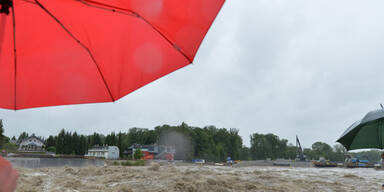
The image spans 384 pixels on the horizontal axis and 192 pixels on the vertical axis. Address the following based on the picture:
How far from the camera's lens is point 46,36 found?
2.35m

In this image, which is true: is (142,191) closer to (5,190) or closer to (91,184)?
(91,184)

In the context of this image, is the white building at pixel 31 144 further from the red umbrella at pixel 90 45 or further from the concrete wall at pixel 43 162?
the red umbrella at pixel 90 45

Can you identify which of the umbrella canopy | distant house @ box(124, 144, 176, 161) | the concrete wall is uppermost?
the umbrella canopy

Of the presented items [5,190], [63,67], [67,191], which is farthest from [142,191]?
[5,190]

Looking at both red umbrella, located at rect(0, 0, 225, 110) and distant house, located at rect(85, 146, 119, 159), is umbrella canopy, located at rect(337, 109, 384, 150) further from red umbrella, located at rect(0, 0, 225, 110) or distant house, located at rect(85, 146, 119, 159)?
distant house, located at rect(85, 146, 119, 159)

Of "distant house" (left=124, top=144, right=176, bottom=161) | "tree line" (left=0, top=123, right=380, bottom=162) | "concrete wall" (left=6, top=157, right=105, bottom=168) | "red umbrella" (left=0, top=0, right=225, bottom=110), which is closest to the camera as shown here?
"red umbrella" (left=0, top=0, right=225, bottom=110)

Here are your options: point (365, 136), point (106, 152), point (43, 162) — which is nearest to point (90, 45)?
point (365, 136)

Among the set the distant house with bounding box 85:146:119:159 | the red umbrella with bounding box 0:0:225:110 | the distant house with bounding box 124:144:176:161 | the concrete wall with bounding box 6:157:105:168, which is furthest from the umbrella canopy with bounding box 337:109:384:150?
the distant house with bounding box 124:144:176:161

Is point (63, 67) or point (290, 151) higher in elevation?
point (63, 67)

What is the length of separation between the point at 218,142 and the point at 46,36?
112 m

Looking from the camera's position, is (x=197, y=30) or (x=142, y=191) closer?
(x=197, y=30)

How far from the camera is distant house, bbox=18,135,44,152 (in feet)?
316

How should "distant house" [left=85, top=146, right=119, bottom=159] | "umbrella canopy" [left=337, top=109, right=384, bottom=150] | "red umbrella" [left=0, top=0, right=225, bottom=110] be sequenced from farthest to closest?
"distant house" [left=85, top=146, right=119, bottom=159]
"umbrella canopy" [left=337, top=109, right=384, bottom=150]
"red umbrella" [left=0, top=0, right=225, bottom=110]

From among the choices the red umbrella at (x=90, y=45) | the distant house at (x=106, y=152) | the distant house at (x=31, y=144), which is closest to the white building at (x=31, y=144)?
the distant house at (x=31, y=144)
